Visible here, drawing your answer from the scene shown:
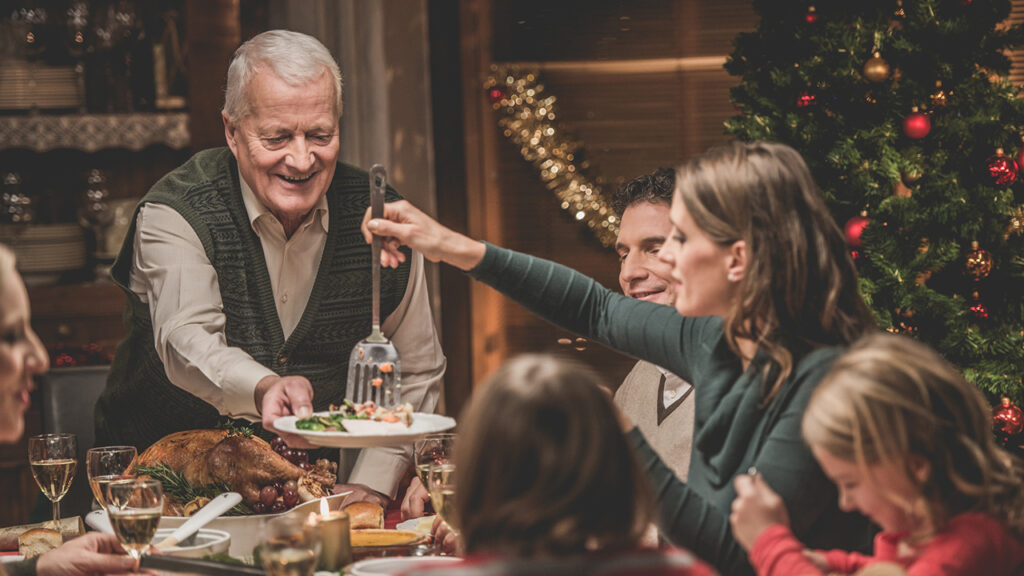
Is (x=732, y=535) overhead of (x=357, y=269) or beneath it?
beneath

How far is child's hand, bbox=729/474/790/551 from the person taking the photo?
4.67 ft

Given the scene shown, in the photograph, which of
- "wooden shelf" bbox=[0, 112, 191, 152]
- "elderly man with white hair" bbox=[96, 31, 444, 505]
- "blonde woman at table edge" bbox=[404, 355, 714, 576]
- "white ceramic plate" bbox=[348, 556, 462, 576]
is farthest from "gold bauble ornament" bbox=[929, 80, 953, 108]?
"wooden shelf" bbox=[0, 112, 191, 152]

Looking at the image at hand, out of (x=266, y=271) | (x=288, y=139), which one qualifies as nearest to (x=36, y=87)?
(x=266, y=271)

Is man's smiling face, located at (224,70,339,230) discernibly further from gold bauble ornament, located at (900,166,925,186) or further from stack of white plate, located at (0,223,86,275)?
stack of white plate, located at (0,223,86,275)

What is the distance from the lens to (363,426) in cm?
171

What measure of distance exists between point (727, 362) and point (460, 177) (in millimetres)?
2943

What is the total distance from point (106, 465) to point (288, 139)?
33.2 inches

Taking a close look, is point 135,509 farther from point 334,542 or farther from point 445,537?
point 445,537

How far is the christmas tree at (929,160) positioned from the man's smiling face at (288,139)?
1.36 m

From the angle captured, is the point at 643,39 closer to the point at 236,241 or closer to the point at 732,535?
the point at 236,241

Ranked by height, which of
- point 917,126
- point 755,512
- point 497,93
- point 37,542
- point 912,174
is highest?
point 497,93

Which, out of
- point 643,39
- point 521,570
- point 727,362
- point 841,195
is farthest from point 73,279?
point 521,570

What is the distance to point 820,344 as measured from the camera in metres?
1.69

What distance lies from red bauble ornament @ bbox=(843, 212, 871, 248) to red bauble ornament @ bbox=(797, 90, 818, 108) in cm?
35
